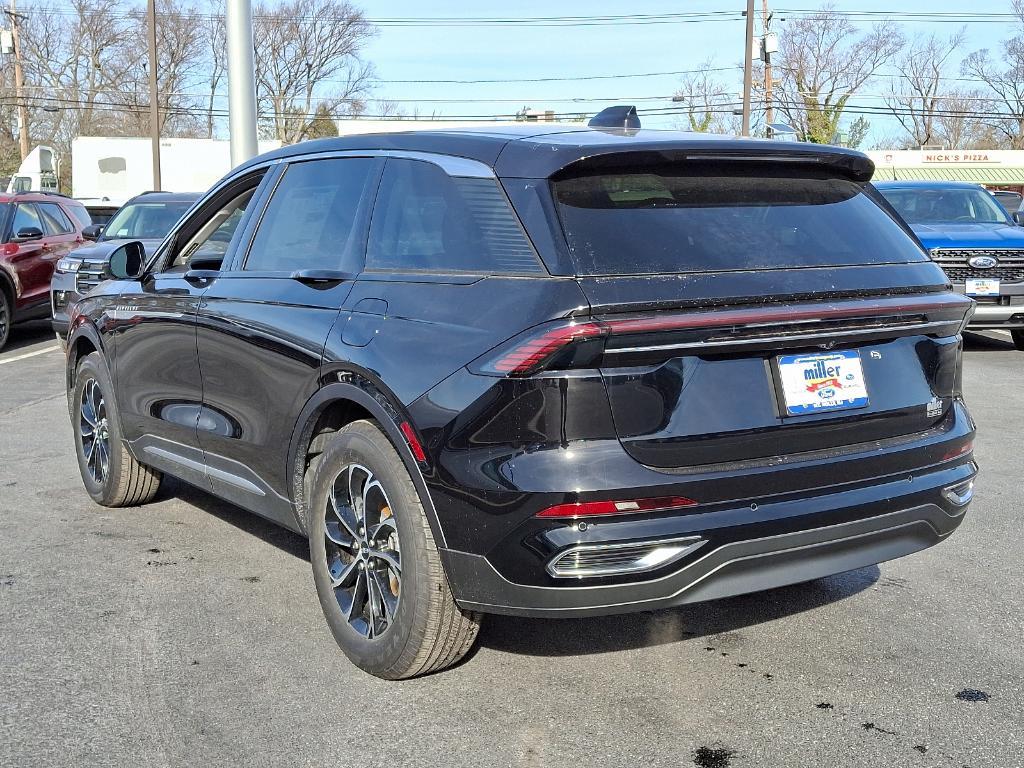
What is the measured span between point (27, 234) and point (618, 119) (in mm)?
11774

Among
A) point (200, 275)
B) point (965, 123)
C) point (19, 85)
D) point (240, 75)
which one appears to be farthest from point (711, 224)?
point (965, 123)

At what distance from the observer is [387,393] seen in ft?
11.7

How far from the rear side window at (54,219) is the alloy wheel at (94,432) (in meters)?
9.51

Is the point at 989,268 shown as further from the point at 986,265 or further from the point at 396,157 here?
the point at 396,157

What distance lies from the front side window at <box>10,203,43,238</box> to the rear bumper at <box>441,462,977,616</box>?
1250 centimetres

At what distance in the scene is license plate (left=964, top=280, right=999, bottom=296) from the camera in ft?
40.3

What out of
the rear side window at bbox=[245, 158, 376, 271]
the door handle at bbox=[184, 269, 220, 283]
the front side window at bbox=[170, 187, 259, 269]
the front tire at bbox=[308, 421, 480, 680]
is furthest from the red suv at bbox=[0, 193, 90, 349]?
the front tire at bbox=[308, 421, 480, 680]

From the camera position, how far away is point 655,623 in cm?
427

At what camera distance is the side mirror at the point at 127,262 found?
569 cm

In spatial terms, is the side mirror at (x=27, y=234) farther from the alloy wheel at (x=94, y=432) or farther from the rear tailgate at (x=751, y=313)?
the rear tailgate at (x=751, y=313)

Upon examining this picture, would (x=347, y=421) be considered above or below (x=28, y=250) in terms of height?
above

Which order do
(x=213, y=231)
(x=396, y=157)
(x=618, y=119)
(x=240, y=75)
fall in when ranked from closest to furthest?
(x=396, y=157)
(x=618, y=119)
(x=213, y=231)
(x=240, y=75)

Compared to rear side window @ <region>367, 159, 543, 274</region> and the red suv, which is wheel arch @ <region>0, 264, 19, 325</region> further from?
rear side window @ <region>367, 159, 543, 274</region>

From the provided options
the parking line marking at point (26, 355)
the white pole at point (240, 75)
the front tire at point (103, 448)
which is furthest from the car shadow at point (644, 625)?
the white pole at point (240, 75)
